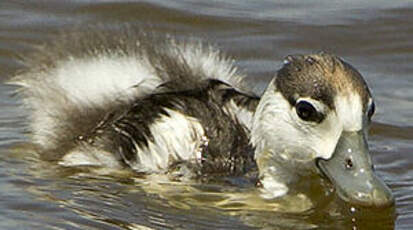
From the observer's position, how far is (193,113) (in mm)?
7391

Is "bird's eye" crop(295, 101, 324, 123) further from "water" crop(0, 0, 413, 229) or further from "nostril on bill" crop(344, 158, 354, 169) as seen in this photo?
"water" crop(0, 0, 413, 229)

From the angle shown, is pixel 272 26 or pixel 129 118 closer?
pixel 129 118

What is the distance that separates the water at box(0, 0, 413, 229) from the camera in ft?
22.9

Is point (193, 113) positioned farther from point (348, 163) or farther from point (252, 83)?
point (252, 83)

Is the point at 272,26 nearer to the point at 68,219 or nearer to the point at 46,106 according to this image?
the point at 46,106

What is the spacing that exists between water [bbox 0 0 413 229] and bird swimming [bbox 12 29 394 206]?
13 centimetres

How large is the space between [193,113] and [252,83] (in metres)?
1.72

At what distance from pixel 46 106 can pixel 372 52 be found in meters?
2.87

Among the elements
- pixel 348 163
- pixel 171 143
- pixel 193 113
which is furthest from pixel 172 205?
pixel 348 163

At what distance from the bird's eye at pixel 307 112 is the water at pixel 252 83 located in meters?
0.48

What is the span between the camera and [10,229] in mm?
6738

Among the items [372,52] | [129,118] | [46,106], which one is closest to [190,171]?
[129,118]

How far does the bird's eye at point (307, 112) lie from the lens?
6.77 meters

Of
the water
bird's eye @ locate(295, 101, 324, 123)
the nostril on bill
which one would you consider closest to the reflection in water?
the water
